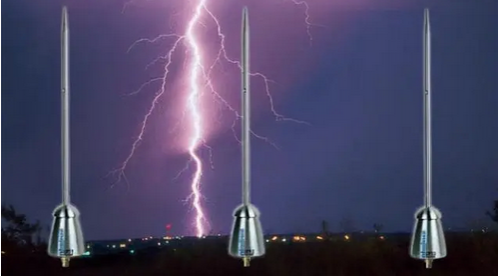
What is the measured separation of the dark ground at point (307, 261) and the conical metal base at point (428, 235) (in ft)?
1.58

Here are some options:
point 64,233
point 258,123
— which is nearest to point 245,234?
point 64,233

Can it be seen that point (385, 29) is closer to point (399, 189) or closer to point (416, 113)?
point (416, 113)

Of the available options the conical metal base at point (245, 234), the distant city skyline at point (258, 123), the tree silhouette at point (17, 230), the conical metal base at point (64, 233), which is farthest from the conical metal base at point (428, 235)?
the tree silhouette at point (17, 230)

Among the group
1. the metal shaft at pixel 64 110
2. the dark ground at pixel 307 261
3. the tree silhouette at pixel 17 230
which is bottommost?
the dark ground at pixel 307 261

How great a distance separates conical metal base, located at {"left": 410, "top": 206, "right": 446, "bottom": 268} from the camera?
1.47 m

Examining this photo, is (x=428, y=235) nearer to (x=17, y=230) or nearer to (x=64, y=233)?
(x=64, y=233)

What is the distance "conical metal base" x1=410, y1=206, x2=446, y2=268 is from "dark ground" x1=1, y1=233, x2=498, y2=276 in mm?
482

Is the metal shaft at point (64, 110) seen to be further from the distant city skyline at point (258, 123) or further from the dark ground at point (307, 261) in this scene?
the dark ground at point (307, 261)

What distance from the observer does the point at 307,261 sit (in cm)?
199

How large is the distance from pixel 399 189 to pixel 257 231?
62 centimetres

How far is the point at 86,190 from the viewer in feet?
6.41

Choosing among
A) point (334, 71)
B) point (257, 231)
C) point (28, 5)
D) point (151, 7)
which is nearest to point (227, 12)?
point (151, 7)

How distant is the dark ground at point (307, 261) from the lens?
6.50 feet

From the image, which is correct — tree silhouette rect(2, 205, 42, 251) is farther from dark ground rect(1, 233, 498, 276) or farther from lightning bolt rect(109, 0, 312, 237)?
lightning bolt rect(109, 0, 312, 237)
